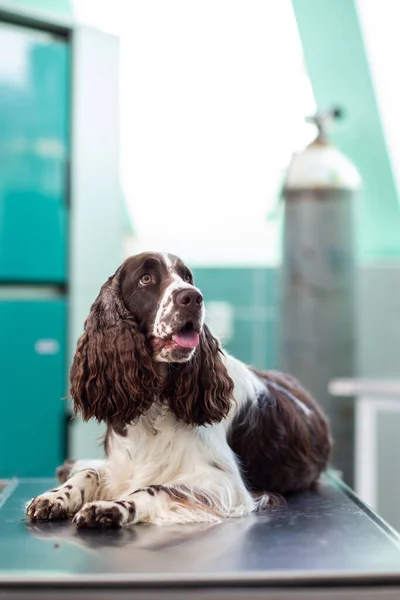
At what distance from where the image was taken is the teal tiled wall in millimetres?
4812

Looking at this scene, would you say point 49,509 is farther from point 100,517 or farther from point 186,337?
point 186,337

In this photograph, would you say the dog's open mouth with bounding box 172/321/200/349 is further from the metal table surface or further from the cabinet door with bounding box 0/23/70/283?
the cabinet door with bounding box 0/23/70/283

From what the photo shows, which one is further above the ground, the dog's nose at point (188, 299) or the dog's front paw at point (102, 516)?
the dog's nose at point (188, 299)

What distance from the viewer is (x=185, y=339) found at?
1374 millimetres

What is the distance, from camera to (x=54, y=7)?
3.99m

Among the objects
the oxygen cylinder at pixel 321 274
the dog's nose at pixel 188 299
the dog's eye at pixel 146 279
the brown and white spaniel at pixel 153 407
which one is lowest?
the brown and white spaniel at pixel 153 407

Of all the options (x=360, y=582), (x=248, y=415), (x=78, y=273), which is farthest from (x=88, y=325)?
(x=78, y=273)

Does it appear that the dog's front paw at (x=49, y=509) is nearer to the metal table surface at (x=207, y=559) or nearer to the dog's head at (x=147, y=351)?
the metal table surface at (x=207, y=559)

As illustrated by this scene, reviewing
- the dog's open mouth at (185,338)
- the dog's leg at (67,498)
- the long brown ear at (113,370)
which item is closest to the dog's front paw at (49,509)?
the dog's leg at (67,498)

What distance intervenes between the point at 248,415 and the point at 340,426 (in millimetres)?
2176

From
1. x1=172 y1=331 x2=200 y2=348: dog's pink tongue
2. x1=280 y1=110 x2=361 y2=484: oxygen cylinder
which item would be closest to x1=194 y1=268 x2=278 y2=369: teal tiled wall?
x1=280 y1=110 x2=361 y2=484: oxygen cylinder

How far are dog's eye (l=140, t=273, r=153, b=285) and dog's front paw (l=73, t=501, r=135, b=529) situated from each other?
0.38 meters

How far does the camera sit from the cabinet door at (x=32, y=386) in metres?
3.14

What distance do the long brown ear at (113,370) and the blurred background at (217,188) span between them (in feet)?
5.75
